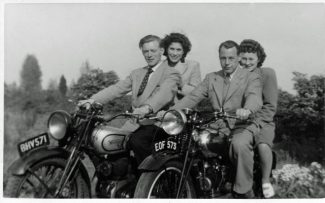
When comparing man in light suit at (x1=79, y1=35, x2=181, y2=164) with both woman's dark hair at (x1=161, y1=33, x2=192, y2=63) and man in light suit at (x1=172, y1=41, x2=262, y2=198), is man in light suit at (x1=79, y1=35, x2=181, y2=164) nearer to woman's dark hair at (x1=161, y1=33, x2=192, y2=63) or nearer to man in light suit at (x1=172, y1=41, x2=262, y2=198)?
woman's dark hair at (x1=161, y1=33, x2=192, y2=63)

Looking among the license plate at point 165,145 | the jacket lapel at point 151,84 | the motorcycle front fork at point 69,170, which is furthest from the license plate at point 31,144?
the jacket lapel at point 151,84

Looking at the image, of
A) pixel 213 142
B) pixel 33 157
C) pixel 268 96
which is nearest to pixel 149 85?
pixel 213 142

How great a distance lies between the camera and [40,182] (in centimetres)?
342

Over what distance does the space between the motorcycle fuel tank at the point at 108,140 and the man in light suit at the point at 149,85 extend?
0.83 feet

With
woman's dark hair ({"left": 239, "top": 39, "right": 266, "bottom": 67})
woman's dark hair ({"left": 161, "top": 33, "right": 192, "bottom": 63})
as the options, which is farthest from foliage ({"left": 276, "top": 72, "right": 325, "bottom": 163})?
woman's dark hair ({"left": 161, "top": 33, "right": 192, "bottom": 63})

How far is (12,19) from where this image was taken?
4590 mm

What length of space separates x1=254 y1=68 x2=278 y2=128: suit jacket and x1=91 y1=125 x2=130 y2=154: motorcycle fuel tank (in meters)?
1.55

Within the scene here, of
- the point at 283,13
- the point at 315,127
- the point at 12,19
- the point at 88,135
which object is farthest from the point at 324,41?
the point at 12,19

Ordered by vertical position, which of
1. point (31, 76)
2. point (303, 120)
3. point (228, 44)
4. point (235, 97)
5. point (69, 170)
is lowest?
point (69, 170)

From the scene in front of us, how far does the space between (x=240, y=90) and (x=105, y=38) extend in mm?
1761

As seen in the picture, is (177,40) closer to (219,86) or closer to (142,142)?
(219,86)

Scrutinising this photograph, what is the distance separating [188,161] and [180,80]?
1.24 metres

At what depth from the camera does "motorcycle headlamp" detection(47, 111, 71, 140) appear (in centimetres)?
366

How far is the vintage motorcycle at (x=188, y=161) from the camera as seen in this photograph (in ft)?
11.9
